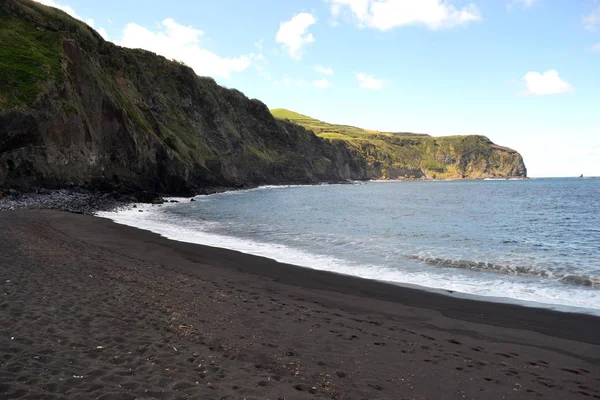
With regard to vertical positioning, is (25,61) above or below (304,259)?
above

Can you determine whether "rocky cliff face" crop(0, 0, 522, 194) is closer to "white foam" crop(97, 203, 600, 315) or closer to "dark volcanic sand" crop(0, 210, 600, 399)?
"white foam" crop(97, 203, 600, 315)

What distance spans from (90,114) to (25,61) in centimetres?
827

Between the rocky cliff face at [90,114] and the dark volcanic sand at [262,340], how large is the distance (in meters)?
27.0

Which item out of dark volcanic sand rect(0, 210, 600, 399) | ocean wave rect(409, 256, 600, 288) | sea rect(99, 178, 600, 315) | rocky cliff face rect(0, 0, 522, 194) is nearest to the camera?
dark volcanic sand rect(0, 210, 600, 399)

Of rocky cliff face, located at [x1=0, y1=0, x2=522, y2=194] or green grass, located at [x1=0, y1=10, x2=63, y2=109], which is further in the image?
rocky cliff face, located at [x1=0, y1=0, x2=522, y2=194]

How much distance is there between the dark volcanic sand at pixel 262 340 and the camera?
5320 millimetres

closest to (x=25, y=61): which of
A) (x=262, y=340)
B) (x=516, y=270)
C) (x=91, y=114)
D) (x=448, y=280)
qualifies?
(x=91, y=114)

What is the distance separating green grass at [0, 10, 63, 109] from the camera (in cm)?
3384

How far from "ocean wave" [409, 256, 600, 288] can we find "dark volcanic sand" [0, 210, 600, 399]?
4916 mm

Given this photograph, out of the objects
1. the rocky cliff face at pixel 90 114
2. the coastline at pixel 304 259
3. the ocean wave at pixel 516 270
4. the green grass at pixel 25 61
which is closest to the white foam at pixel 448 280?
the coastline at pixel 304 259

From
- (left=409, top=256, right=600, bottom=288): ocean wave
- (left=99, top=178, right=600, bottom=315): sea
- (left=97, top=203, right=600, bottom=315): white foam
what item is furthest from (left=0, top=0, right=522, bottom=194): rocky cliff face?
(left=409, top=256, right=600, bottom=288): ocean wave

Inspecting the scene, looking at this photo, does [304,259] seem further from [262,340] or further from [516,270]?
[262,340]

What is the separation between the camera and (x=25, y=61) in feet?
123

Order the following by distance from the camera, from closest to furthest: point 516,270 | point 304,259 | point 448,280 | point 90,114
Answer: point 448,280 < point 516,270 < point 304,259 < point 90,114
